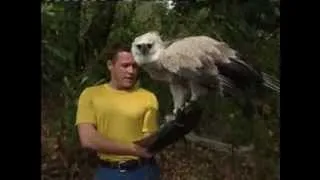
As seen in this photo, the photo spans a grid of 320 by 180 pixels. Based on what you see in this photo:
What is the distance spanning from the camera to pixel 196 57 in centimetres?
337

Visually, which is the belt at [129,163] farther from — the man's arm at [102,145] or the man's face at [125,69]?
the man's face at [125,69]

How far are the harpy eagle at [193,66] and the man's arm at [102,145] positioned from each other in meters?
0.15

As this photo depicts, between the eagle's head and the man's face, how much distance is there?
2 centimetres

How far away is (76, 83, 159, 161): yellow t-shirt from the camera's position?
3379 mm

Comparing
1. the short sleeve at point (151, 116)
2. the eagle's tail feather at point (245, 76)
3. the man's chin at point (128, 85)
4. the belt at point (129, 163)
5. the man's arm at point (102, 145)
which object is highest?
the eagle's tail feather at point (245, 76)

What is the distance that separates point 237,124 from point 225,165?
0.38 ft

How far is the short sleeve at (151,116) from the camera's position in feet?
11.1

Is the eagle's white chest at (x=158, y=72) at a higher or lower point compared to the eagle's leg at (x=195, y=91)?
higher

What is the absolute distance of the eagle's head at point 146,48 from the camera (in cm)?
337

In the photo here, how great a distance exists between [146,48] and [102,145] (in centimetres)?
29

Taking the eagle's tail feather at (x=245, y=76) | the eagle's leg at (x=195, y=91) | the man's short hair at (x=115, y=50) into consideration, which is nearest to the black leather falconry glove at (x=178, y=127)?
the eagle's leg at (x=195, y=91)

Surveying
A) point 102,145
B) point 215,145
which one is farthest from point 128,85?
point 215,145

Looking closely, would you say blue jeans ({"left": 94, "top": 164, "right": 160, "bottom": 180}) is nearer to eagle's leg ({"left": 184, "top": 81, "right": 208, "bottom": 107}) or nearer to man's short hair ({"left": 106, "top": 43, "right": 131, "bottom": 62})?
eagle's leg ({"left": 184, "top": 81, "right": 208, "bottom": 107})

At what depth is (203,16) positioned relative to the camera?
3383 mm
